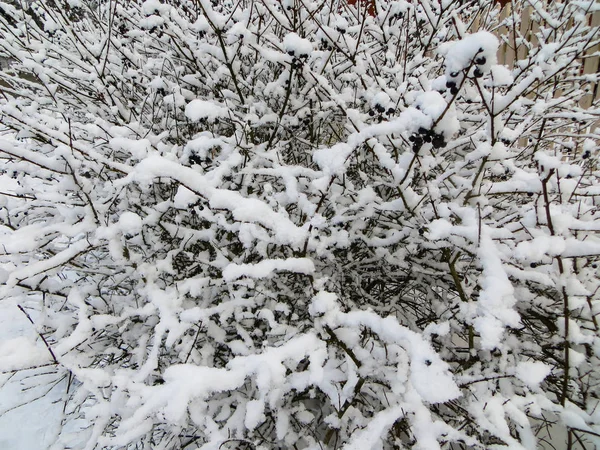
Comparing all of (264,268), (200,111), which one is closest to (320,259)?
(264,268)

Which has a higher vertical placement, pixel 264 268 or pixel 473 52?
pixel 473 52

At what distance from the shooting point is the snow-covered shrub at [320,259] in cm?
118

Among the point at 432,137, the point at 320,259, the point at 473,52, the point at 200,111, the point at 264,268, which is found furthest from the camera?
the point at 320,259

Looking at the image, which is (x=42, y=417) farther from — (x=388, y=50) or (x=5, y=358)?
(x=388, y=50)

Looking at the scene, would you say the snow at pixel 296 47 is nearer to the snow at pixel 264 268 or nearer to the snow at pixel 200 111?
the snow at pixel 200 111

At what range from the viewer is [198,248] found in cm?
239

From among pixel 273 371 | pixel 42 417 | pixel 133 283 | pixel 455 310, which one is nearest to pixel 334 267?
pixel 455 310

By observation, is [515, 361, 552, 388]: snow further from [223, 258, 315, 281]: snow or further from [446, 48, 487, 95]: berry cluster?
[446, 48, 487, 95]: berry cluster

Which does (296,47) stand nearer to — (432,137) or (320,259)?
(432,137)

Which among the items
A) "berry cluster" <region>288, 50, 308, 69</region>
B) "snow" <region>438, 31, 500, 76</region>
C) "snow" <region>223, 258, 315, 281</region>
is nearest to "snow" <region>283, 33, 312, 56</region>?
"berry cluster" <region>288, 50, 308, 69</region>

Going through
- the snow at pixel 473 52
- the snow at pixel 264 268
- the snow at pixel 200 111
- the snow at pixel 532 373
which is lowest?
the snow at pixel 532 373

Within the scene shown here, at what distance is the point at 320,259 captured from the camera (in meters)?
2.09

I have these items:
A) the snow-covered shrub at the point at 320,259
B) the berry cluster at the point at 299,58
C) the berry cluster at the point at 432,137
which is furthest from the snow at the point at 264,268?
the berry cluster at the point at 299,58

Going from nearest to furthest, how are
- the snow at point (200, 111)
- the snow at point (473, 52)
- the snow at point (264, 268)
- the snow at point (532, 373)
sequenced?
the snow at point (473, 52), the snow at point (532, 373), the snow at point (264, 268), the snow at point (200, 111)
